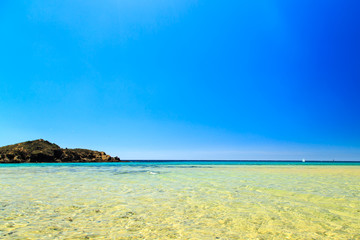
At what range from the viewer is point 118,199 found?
30.2 ft

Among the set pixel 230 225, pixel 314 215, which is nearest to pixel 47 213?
pixel 230 225

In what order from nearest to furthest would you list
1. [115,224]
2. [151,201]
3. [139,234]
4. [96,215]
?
[139,234] → [115,224] → [96,215] → [151,201]

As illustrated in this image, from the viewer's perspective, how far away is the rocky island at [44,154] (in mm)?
90000

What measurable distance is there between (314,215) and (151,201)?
5.86 m

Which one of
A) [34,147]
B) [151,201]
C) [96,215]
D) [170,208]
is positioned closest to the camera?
Answer: [96,215]

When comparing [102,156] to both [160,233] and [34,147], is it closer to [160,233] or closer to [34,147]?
[34,147]

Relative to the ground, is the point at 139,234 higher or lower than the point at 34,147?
lower

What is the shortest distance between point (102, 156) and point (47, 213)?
126833mm

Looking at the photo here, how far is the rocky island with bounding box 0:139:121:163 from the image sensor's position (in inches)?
3543

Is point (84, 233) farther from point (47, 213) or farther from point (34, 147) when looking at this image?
point (34, 147)

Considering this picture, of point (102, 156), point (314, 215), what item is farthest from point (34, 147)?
point (314, 215)

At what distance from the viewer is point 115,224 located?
5.62 m

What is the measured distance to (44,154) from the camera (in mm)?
98812

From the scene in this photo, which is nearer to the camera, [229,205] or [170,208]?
[170,208]
